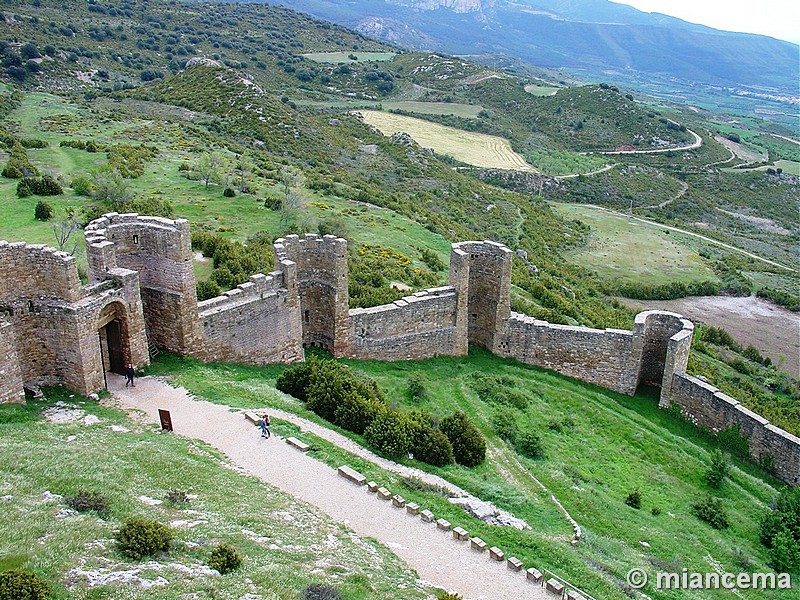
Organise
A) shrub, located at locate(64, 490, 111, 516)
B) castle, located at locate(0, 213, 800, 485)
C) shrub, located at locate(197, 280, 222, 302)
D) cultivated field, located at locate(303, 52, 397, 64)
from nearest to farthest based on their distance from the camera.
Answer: shrub, located at locate(64, 490, 111, 516) → castle, located at locate(0, 213, 800, 485) → shrub, located at locate(197, 280, 222, 302) → cultivated field, located at locate(303, 52, 397, 64)

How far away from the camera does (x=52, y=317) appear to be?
16797 millimetres

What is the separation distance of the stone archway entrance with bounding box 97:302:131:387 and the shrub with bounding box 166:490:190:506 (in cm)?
639

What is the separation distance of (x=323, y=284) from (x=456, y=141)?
74.1 m

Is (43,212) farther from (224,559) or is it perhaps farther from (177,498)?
(224,559)

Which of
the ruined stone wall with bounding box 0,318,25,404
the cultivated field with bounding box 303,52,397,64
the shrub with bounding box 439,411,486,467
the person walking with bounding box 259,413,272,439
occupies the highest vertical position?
the cultivated field with bounding box 303,52,397,64

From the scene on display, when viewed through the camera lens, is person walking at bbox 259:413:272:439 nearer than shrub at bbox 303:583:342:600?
No

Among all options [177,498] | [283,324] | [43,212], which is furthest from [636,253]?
[177,498]

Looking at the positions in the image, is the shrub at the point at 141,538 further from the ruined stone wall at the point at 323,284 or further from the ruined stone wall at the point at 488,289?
the ruined stone wall at the point at 488,289

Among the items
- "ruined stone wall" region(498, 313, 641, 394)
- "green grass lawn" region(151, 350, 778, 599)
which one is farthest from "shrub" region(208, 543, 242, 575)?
"ruined stone wall" region(498, 313, 641, 394)

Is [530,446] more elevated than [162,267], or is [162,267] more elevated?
[162,267]

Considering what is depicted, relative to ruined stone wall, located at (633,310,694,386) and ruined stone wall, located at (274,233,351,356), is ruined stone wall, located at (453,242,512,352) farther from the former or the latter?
ruined stone wall, located at (633,310,694,386)

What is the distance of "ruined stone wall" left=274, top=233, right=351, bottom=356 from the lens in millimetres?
23094

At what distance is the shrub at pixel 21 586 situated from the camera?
29.0 feet

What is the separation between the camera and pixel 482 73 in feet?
430
